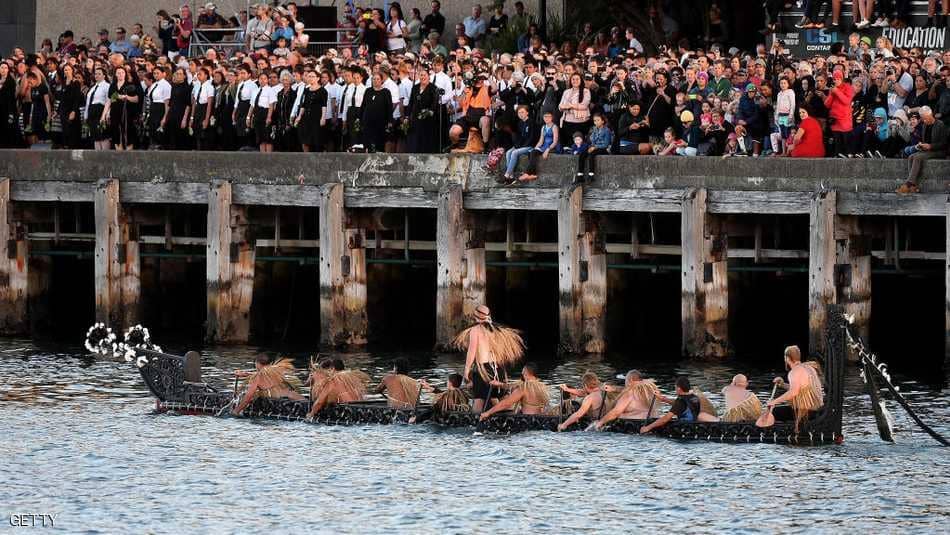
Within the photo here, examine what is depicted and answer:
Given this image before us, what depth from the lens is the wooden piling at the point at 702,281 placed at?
109 ft

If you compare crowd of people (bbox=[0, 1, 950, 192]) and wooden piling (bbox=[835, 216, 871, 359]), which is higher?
crowd of people (bbox=[0, 1, 950, 192])

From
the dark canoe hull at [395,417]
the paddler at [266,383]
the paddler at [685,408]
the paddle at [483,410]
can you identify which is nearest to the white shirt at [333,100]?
the dark canoe hull at [395,417]

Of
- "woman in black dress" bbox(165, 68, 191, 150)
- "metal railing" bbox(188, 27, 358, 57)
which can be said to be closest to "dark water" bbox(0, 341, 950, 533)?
"woman in black dress" bbox(165, 68, 191, 150)

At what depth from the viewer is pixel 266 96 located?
1478 inches

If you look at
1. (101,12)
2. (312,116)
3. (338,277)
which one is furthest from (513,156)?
(101,12)

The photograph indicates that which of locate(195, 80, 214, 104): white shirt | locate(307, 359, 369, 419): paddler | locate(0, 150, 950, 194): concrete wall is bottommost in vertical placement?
locate(307, 359, 369, 419): paddler

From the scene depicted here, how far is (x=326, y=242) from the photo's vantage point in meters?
35.8

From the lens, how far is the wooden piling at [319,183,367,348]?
117 feet

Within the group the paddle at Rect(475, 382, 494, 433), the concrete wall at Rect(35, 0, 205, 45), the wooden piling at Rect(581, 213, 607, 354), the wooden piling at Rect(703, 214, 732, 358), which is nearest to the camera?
the paddle at Rect(475, 382, 494, 433)

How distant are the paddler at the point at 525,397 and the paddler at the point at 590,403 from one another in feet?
1.63

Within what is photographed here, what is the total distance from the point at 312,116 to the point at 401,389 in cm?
854

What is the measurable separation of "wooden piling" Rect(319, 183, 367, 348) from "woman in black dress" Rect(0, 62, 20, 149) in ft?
24.9

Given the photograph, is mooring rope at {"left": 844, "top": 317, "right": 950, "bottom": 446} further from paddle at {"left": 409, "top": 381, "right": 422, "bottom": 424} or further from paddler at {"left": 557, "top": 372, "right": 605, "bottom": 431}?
paddle at {"left": 409, "top": 381, "right": 422, "bottom": 424}

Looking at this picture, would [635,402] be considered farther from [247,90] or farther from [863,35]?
[863,35]
